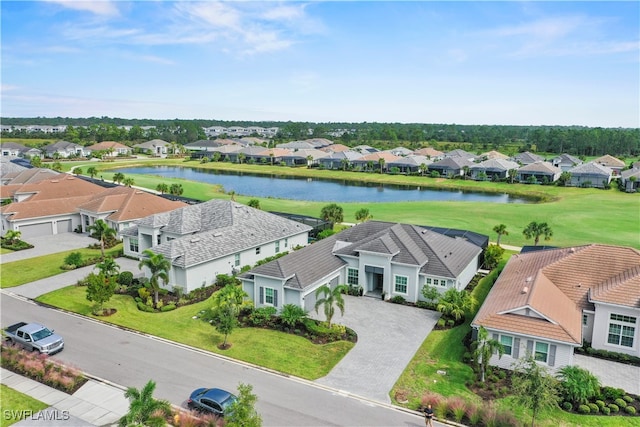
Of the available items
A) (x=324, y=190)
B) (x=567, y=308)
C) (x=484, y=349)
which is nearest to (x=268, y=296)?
(x=484, y=349)

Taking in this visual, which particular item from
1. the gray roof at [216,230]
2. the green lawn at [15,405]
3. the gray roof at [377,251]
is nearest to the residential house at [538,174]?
the gray roof at [377,251]

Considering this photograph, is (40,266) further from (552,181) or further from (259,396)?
(552,181)

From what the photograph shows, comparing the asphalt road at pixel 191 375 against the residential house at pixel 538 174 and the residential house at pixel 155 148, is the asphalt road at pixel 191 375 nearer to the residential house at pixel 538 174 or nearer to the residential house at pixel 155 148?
the residential house at pixel 538 174

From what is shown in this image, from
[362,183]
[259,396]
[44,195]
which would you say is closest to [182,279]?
[259,396]

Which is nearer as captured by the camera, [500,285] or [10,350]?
[10,350]

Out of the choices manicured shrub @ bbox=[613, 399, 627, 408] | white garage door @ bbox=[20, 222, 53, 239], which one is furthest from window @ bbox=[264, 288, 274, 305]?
white garage door @ bbox=[20, 222, 53, 239]

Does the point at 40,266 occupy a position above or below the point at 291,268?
below

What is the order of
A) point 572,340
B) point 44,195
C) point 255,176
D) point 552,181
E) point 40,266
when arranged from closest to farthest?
point 572,340 → point 40,266 → point 44,195 → point 552,181 → point 255,176
